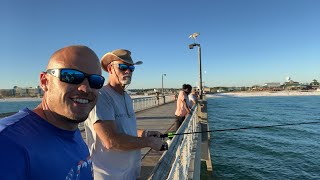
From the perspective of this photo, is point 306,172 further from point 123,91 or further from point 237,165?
point 123,91

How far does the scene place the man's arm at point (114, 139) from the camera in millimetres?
2154

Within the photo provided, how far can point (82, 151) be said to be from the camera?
1548 mm

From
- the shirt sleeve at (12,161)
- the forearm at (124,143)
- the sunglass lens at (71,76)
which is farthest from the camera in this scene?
the forearm at (124,143)

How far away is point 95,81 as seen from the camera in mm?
1562

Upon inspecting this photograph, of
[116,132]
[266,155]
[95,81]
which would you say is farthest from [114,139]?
[266,155]

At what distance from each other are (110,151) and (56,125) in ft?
3.26

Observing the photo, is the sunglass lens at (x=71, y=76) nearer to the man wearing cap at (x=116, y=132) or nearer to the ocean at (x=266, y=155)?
the man wearing cap at (x=116, y=132)

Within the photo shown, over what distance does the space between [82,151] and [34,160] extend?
1.63 ft

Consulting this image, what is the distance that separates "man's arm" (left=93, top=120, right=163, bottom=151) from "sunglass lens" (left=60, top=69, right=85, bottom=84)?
2.61ft

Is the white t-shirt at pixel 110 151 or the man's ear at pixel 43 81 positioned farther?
the white t-shirt at pixel 110 151

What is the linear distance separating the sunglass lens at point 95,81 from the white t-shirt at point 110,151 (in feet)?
2.21

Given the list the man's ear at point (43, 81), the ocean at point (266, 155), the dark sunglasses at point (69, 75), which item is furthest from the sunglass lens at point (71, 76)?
the ocean at point (266, 155)

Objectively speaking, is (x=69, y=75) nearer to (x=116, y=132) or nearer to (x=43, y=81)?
(x=43, y=81)

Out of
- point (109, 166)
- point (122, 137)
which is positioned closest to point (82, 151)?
point (122, 137)
